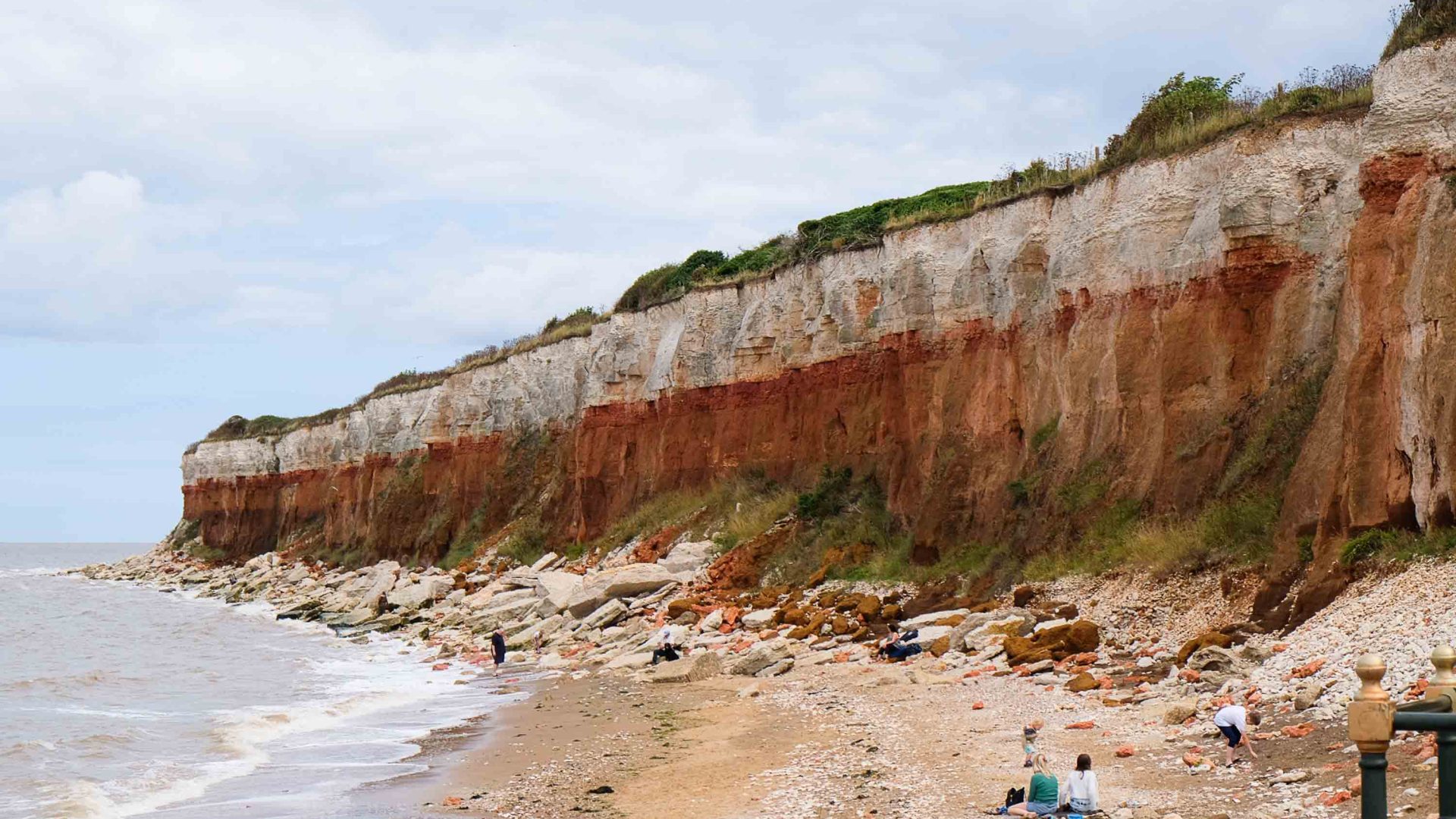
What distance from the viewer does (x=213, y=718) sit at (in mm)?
22156

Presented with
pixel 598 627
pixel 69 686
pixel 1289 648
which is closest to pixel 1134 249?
pixel 1289 648

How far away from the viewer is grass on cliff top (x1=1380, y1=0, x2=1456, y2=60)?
632 inches

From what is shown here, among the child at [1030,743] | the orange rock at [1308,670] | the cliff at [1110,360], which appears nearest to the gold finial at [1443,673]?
the child at [1030,743]

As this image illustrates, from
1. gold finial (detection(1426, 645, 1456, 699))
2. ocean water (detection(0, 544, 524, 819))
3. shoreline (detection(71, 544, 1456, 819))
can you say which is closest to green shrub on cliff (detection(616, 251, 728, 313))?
ocean water (detection(0, 544, 524, 819))

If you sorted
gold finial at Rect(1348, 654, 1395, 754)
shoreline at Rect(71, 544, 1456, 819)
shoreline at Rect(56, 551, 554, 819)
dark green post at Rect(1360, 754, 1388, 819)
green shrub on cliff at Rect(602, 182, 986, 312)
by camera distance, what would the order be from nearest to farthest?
dark green post at Rect(1360, 754, 1388, 819)
gold finial at Rect(1348, 654, 1395, 754)
shoreline at Rect(71, 544, 1456, 819)
shoreline at Rect(56, 551, 554, 819)
green shrub on cliff at Rect(602, 182, 986, 312)

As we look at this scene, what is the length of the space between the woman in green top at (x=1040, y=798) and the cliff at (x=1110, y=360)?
541 centimetres

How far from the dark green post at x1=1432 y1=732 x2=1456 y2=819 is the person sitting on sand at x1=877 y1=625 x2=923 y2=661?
48.4 feet

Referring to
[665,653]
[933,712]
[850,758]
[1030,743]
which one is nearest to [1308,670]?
[1030,743]

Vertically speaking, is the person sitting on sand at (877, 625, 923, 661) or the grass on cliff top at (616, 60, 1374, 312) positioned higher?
the grass on cliff top at (616, 60, 1374, 312)

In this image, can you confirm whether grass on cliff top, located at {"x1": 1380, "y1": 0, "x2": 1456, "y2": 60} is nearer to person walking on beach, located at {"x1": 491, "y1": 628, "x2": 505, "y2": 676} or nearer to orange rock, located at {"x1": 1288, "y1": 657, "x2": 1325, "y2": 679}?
orange rock, located at {"x1": 1288, "y1": 657, "x2": 1325, "y2": 679}

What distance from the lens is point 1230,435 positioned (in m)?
19.7

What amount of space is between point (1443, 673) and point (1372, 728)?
0.44m

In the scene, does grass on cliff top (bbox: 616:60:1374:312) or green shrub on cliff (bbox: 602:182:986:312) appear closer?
grass on cliff top (bbox: 616:60:1374:312)

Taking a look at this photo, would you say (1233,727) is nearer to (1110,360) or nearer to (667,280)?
(1110,360)
